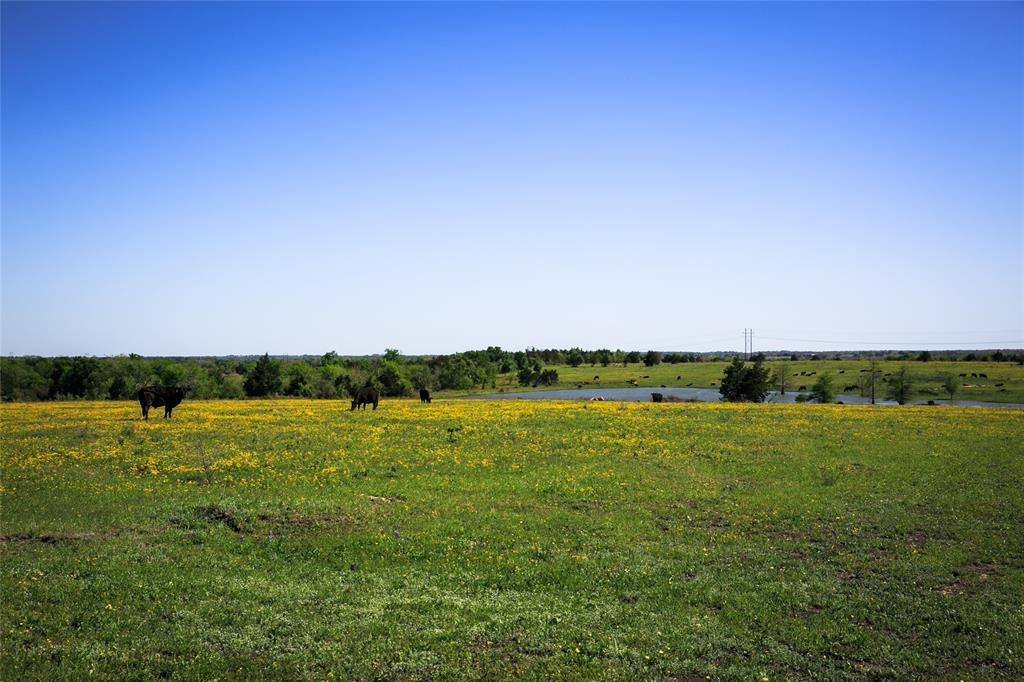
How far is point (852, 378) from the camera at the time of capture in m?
143

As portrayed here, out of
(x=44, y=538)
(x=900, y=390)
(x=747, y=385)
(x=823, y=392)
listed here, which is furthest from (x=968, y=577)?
(x=900, y=390)

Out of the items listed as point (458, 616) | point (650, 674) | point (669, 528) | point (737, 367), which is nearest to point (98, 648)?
point (458, 616)

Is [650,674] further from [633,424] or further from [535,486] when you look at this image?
[633,424]

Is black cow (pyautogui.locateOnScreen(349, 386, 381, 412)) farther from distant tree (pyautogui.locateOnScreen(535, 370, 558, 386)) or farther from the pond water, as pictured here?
distant tree (pyautogui.locateOnScreen(535, 370, 558, 386))

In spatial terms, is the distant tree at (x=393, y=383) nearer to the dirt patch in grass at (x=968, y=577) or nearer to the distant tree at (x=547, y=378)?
Answer: the distant tree at (x=547, y=378)

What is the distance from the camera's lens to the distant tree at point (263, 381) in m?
96.8

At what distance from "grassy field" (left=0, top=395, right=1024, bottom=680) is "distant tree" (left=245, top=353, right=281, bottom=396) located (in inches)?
2737

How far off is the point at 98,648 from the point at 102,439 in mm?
24221

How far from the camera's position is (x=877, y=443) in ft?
103

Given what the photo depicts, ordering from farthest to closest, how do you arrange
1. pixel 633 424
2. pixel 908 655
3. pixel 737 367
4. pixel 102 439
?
pixel 737 367
pixel 633 424
pixel 102 439
pixel 908 655

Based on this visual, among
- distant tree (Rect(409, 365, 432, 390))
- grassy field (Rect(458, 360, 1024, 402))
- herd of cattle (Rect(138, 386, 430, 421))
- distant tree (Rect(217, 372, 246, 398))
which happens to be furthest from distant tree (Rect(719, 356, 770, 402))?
herd of cattle (Rect(138, 386, 430, 421))

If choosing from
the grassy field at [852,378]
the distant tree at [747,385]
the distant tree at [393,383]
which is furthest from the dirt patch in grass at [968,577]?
the grassy field at [852,378]

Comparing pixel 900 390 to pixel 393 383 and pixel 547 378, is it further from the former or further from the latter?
pixel 393 383

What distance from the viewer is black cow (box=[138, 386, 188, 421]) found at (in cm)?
3862
